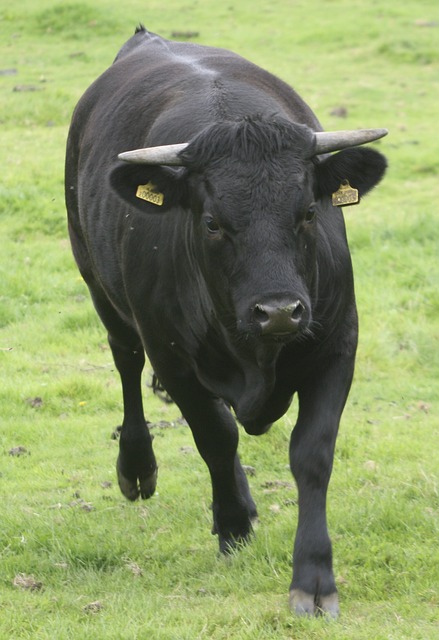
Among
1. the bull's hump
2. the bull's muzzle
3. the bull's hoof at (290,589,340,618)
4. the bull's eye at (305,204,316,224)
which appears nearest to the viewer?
the bull's muzzle

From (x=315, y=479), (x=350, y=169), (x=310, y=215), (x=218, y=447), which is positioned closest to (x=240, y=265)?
(x=310, y=215)

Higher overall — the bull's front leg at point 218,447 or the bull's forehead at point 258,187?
the bull's forehead at point 258,187

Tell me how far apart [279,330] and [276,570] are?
1.30 metres

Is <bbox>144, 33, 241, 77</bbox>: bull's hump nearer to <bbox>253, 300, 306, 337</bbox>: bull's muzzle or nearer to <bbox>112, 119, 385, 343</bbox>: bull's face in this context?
<bbox>112, 119, 385, 343</bbox>: bull's face

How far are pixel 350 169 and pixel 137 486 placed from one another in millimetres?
2296

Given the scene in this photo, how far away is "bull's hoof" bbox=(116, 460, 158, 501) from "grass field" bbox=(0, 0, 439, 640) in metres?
0.06

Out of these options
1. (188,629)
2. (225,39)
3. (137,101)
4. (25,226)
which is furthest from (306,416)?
(225,39)

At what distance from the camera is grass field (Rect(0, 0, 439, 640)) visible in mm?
4508

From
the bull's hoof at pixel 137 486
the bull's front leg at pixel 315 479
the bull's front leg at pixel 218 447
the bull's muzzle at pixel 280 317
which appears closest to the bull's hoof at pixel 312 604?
the bull's front leg at pixel 315 479

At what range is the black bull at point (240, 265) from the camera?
4.33 m

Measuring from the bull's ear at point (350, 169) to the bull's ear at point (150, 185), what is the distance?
1.87ft

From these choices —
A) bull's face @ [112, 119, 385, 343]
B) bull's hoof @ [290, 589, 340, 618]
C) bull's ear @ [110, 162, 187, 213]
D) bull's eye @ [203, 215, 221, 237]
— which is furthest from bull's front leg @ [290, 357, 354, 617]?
bull's ear @ [110, 162, 187, 213]

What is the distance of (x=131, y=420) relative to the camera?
6.48 metres

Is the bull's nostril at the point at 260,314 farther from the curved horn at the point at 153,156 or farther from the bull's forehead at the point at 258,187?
the curved horn at the point at 153,156
